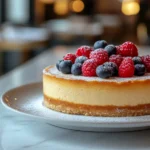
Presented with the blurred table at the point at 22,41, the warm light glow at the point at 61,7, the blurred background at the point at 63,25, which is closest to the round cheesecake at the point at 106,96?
the blurred background at the point at 63,25

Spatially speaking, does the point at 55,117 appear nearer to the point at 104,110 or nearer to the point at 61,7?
the point at 104,110

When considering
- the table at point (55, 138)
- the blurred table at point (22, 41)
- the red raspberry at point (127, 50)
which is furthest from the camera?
the blurred table at point (22, 41)

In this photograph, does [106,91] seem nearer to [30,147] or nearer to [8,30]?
[30,147]

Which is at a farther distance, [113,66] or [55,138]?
[113,66]

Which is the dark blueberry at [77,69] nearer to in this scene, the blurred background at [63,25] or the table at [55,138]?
the table at [55,138]

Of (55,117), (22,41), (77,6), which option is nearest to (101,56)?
(55,117)
